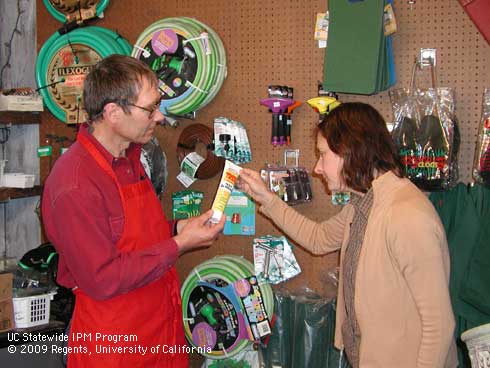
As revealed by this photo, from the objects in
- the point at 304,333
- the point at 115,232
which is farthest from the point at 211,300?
the point at 115,232

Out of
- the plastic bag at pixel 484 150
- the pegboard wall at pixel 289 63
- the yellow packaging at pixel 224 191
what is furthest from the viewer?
the pegboard wall at pixel 289 63

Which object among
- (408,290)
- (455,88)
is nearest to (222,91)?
(455,88)

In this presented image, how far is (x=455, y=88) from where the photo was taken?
91.4 inches

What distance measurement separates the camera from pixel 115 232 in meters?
1.87

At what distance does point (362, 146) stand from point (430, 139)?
0.59 m

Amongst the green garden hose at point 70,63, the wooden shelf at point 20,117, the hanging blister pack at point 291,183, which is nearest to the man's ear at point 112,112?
the hanging blister pack at point 291,183

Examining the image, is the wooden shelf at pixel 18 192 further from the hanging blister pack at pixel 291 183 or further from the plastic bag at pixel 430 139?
the plastic bag at pixel 430 139

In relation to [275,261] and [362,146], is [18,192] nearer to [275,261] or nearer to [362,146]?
[275,261]

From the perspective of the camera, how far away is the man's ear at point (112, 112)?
6.14ft

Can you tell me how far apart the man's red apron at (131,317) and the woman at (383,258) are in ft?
2.16

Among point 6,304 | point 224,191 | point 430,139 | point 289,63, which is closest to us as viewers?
point 224,191

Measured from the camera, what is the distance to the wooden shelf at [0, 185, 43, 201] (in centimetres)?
306

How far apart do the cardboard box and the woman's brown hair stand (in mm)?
1912

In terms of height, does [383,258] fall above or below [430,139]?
below
